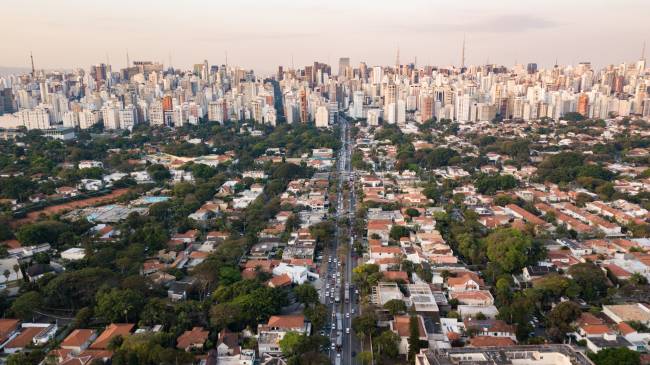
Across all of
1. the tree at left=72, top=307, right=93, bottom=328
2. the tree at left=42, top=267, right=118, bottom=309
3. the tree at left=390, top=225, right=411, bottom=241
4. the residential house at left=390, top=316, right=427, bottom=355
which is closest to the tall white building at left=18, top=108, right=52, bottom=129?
the tree at left=42, top=267, right=118, bottom=309

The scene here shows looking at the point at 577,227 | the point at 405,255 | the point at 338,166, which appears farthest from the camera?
the point at 338,166

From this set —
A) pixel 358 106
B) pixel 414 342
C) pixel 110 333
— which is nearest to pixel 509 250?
pixel 414 342

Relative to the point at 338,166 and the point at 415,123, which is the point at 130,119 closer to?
the point at 338,166

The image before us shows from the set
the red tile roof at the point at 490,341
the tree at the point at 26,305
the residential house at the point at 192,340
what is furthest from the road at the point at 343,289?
the tree at the point at 26,305

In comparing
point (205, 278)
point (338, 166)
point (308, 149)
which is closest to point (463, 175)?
point (338, 166)

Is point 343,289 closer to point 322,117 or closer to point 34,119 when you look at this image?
point 322,117

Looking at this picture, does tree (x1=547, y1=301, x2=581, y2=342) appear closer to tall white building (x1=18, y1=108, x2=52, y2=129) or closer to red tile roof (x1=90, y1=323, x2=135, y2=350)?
red tile roof (x1=90, y1=323, x2=135, y2=350)
